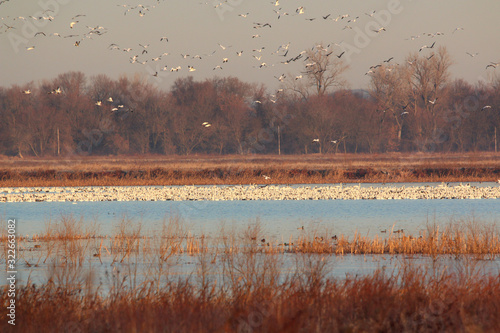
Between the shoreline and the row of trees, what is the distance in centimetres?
4293

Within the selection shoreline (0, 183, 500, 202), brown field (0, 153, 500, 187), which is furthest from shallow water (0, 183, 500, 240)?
brown field (0, 153, 500, 187)

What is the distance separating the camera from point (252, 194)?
115 feet

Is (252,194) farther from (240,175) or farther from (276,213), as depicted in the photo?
(240,175)

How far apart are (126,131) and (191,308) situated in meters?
81.1

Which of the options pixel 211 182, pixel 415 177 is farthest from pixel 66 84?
pixel 415 177

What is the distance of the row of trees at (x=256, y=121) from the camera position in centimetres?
8288

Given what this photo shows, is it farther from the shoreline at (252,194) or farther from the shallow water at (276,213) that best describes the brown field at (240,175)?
the shallow water at (276,213)


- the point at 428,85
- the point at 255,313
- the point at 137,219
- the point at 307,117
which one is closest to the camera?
the point at 255,313

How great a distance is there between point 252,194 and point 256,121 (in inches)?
2015

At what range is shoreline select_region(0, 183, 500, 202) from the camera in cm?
3325

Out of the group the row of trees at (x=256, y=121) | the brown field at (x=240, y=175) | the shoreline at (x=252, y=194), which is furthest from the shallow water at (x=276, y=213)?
the row of trees at (x=256, y=121)

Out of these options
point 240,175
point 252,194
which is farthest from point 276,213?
point 240,175

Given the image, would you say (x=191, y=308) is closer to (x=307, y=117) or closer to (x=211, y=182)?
(x=211, y=182)

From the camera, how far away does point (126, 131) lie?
87812mm
